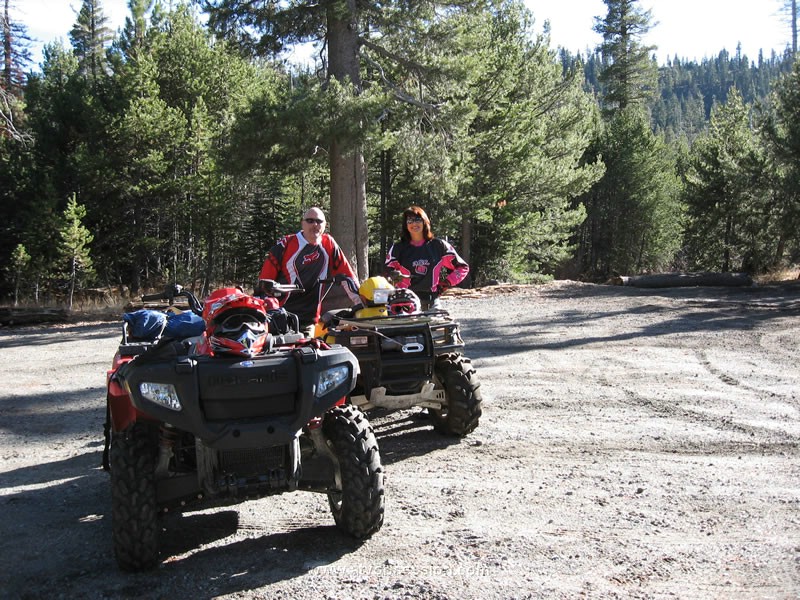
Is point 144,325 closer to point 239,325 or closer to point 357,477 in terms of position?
point 239,325

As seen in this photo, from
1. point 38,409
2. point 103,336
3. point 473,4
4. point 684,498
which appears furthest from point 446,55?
point 684,498

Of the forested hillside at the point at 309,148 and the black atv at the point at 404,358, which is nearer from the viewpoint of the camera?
the black atv at the point at 404,358

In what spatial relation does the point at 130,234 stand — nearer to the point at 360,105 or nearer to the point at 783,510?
the point at 360,105

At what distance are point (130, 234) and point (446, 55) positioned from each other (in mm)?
15681

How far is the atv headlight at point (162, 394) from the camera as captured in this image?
11.8 ft

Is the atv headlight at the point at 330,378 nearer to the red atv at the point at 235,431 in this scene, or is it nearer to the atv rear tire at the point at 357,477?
the red atv at the point at 235,431

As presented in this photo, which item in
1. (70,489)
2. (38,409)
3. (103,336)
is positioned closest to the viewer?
(70,489)

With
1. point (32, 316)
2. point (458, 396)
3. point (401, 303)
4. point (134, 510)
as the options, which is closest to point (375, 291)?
point (401, 303)

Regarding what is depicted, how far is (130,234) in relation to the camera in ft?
89.5

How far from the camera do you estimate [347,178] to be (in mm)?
16891

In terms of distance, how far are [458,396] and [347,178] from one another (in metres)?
11.4

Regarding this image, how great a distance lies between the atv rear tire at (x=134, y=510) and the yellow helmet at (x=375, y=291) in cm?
274

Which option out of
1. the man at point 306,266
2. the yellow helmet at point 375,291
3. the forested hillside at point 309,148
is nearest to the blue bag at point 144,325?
the man at point 306,266

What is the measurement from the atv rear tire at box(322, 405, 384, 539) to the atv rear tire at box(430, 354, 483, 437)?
7.31 ft
